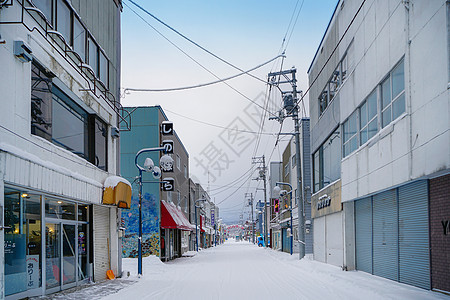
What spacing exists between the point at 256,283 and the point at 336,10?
1300 cm

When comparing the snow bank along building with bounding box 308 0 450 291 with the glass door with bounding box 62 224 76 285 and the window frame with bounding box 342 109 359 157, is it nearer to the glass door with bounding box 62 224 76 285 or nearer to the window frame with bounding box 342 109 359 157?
the window frame with bounding box 342 109 359 157

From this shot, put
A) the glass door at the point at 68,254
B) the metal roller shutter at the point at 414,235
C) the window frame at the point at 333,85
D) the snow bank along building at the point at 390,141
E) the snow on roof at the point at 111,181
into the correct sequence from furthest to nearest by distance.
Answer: the window frame at the point at 333,85 < the snow on roof at the point at 111,181 < the glass door at the point at 68,254 < the metal roller shutter at the point at 414,235 < the snow bank along building at the point at 390,141

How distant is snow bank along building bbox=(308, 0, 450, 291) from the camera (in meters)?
10.5

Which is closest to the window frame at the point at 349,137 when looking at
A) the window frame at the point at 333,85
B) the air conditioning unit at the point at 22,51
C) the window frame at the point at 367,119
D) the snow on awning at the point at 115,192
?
the window frame at the point at 367,119

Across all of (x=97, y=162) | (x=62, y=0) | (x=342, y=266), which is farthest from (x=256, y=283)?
(x=62, y=0)

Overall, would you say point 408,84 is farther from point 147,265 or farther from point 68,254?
point 147,265

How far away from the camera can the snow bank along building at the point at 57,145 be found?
9805 mm

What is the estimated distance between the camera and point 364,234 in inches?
703

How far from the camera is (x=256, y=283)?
15352 millimetres

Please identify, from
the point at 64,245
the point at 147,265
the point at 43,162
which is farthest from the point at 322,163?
the point at 43,162

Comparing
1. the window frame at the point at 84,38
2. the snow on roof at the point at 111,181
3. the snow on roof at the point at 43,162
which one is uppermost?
the window frame at the point at 84,38

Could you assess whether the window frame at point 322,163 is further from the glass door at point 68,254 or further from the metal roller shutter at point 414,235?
the glass door at point 68,254

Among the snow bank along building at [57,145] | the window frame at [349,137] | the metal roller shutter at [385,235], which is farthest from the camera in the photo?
the window frame at [349,137]

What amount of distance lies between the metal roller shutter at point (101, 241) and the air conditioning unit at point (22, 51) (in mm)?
7594
